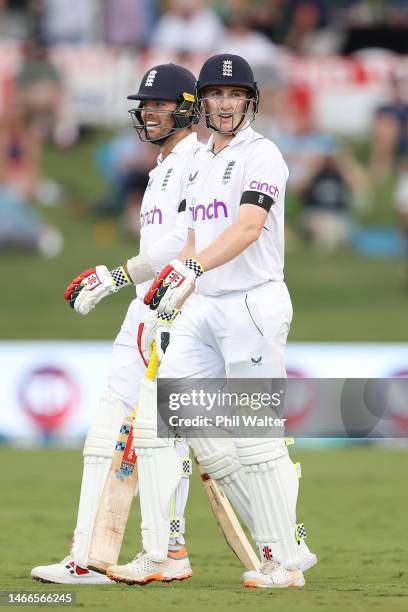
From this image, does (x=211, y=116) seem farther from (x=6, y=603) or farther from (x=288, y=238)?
(x=288, y=238)

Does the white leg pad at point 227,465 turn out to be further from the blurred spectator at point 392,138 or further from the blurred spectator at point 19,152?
the blurred spectator at point 392,138

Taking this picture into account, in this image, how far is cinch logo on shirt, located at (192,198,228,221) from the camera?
21.5 feet

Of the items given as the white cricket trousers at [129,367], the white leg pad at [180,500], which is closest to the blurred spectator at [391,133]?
the white cricket trousers at [129,367]

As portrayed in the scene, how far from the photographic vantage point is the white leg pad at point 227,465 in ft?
21.9

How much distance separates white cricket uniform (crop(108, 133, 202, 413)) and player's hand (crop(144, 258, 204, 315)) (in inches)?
25.7

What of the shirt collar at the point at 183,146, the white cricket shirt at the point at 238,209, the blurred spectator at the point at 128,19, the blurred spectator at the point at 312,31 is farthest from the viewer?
the blurred spectator at the point at 312,31

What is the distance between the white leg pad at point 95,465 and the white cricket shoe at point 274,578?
84 cm

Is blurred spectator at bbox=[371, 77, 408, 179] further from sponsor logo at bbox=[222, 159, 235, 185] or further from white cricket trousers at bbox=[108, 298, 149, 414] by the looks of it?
sponsor logo at bbox=[222, 159, 235, 185]

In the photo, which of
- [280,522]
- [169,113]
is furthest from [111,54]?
[280,522]

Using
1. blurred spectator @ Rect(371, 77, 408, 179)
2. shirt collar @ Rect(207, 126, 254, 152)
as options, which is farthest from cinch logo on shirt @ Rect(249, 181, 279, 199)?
blurred spectator @ Rect(371, 77, 408, 179)

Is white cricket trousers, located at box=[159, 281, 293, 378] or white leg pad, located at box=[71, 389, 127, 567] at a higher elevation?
white cricket trousers, located at box=[159, 281, 293, 378]

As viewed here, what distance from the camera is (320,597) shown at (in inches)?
241

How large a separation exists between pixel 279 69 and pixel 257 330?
1229 cm

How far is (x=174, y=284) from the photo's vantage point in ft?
20.6
